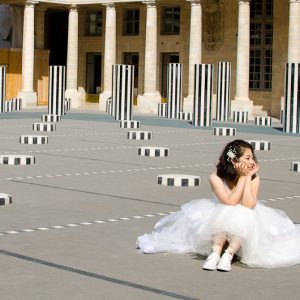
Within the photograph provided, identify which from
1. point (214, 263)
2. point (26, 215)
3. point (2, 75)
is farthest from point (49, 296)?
point (2, 75)

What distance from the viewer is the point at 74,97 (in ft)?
167

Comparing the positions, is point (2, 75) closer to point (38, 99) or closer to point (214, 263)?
point (38, 99)

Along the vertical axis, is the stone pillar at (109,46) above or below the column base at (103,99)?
above

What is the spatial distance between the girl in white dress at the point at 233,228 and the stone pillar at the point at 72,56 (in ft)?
138

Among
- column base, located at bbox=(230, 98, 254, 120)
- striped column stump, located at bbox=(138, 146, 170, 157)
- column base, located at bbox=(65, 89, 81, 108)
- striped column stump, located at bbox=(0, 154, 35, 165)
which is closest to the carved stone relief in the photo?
column base, located at bbox=(230, 98, 254, 120)

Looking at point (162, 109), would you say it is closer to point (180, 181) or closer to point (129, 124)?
point (129, 124)

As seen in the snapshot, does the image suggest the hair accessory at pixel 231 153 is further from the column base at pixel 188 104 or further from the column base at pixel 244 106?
the column base at pixel 188 104

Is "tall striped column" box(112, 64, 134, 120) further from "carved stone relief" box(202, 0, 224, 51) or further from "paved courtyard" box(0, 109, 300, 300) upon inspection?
"paved courtyard" box(0, 109, 300, 300)

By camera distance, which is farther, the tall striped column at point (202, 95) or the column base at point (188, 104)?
the column base at point (188, 104)

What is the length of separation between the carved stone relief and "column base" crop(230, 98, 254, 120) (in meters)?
4.88

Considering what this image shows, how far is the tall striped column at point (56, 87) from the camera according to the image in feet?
121

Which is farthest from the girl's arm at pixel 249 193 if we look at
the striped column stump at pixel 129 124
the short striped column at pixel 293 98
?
the striped column stump at pixel 129 124

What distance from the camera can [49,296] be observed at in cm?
668

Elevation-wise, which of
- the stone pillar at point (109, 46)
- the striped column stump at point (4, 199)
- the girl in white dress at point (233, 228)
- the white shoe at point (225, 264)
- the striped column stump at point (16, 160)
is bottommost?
the striped column stump at point (16, 160)
